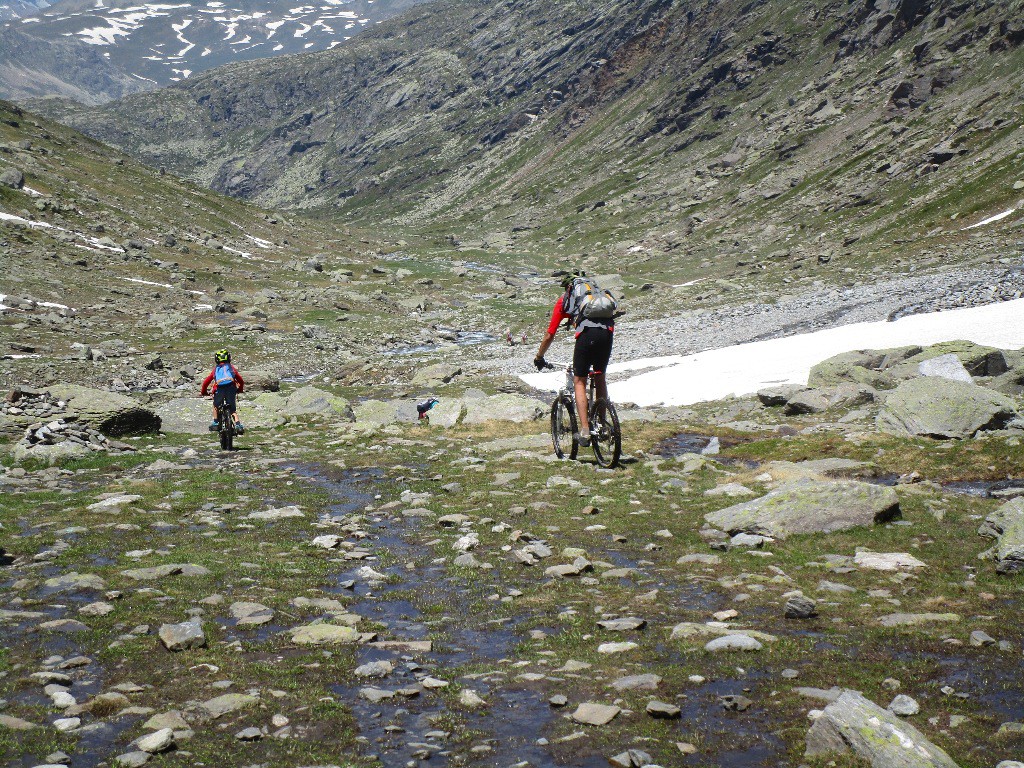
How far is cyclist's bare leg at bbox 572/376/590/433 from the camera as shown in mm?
14609

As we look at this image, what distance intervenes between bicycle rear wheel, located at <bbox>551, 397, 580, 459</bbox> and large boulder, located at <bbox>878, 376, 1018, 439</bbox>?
759 cm

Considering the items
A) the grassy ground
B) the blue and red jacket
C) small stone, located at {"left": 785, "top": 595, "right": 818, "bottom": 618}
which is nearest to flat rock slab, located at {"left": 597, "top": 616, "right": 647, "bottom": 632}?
the grassy ground

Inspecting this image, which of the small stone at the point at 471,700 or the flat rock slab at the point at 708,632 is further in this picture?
the flat rock slab at the point at 708,632

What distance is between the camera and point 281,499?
14.4 m

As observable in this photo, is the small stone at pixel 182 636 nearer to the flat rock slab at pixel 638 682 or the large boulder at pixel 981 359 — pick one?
the flat rock slab at pixel 638 682

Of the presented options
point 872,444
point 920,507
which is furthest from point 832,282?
point 920,507

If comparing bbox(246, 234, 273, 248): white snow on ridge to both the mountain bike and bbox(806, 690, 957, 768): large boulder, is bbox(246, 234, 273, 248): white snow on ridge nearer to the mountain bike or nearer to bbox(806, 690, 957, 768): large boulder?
the mountain bike

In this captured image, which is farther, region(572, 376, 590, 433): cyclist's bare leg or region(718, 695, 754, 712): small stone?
region(572, 376, 590, 433): cyclist's bare leg

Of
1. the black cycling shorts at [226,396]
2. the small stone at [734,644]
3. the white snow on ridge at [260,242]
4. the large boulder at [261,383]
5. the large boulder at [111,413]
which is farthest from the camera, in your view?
the white snow on ridge at [260,242]

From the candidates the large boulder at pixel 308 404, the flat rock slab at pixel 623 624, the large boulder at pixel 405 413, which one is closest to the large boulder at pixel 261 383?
the large boulder at pixel 308 404

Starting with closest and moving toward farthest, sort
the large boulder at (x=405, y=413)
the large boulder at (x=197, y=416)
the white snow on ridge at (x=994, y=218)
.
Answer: the large boulder at (x=197, y=416) < the large boulder at (x=405, y=413) < the white snow on ridge at (x=994, y=218)

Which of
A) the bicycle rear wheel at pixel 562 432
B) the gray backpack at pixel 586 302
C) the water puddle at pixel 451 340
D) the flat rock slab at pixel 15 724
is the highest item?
the water puddle at pixel 451 340

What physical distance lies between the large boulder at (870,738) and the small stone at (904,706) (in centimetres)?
50

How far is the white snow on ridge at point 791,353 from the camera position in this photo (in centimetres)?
2931
